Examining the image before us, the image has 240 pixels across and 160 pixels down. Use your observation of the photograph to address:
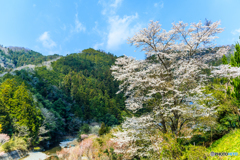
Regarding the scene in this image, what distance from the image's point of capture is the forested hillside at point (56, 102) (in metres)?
19.0

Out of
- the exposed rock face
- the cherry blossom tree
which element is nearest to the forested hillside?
the exposed rock face

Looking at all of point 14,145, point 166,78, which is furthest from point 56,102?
point 166,78

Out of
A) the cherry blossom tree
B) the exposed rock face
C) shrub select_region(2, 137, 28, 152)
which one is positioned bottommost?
the exposed rock face

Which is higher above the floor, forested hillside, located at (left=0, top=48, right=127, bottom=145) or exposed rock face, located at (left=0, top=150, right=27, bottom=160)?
forested hillside, located at (left=0, top=48, right=127, bottom=145)

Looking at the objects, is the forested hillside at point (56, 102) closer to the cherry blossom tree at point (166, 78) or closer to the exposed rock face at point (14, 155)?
the exposed rock face at point (14, 155)

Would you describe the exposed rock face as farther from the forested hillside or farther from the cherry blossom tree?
the cherry blossom tree

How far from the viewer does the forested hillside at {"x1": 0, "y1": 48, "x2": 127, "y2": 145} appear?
62.2 feet

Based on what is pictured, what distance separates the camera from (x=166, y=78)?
748 centimetres

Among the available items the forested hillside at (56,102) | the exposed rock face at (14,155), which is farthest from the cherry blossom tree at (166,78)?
the forested hillside at (56,102)

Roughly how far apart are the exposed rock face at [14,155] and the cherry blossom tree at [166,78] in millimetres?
14428

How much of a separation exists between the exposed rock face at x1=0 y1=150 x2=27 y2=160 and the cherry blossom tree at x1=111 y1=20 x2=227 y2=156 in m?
14.4

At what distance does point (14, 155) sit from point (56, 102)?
24250 millimetres

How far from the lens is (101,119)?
42.0 m

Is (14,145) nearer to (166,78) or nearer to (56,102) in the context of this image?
(166,78)
